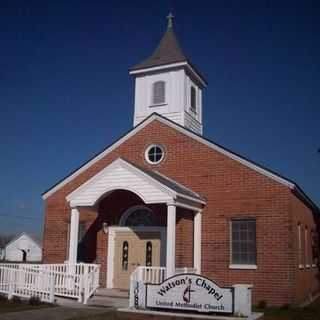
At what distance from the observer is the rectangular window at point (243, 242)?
17.4 m

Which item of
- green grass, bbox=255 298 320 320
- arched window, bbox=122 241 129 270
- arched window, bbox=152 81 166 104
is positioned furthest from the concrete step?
arched window, bbox=152 81 166 104

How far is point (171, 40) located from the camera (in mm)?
25172

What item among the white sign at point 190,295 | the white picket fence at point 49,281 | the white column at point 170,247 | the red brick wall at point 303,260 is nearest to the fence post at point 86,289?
the white picket fence at point 49,281

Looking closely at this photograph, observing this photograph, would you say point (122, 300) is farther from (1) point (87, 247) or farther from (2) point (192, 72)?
(2) point (192, 72)

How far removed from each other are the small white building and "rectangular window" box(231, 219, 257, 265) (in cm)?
7123

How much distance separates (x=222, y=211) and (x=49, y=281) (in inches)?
254

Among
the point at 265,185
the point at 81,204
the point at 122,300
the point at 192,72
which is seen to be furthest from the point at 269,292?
the point at 192,72

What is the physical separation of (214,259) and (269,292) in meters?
2.24

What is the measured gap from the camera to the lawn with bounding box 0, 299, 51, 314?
1426 centimetres

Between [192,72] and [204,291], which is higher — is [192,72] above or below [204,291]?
above

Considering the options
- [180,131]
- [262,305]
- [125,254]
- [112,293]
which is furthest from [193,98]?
[262,305]

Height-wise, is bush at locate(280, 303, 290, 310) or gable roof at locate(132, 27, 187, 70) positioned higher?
gable roof at locate(132, 27, 187, 70)

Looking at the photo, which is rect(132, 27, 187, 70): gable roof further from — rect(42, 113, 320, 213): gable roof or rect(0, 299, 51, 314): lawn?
rect(0, 299, 51, 314): lawn

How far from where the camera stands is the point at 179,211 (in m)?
18.3
